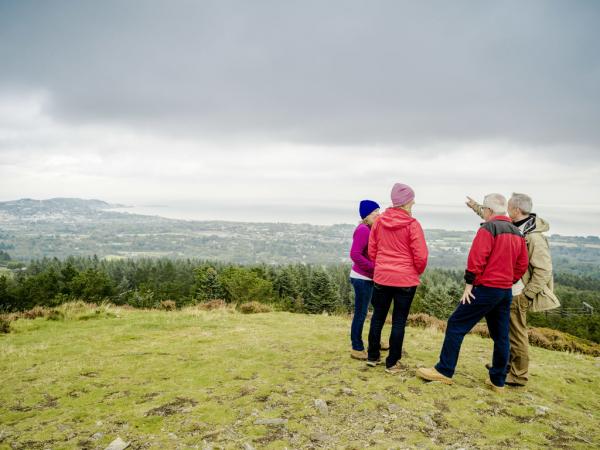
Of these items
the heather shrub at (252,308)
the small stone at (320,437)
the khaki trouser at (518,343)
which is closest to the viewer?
the small stone at (320,437)

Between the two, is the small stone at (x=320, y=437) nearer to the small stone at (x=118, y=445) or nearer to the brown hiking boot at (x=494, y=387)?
the small stone at (x=118, y=445)

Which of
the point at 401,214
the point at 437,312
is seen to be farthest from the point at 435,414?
the point at 437,312

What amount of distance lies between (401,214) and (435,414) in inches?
105

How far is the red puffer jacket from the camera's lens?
207 inches

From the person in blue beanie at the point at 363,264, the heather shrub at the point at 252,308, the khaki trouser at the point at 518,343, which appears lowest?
the heather shrub at the point at 252,308

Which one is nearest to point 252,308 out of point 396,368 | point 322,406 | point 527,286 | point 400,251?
point 396,368

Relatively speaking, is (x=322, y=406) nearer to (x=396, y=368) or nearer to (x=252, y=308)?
(x=396, y=368)

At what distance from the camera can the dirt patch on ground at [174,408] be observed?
4164mm

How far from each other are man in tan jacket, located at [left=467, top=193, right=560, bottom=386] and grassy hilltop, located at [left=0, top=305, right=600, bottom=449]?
44cm

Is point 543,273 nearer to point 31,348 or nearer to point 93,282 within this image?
point 31,348

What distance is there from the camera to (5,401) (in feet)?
15.1

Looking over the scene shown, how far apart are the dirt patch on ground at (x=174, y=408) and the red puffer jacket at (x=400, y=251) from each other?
3.07 metres

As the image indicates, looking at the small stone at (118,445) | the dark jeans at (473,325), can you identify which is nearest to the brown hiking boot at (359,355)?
the dark jeans at (473,325)

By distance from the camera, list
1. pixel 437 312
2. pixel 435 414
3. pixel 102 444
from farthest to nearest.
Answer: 1. pixel 437 312
2. pixel 435 414
3. pixel 102 444
